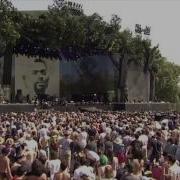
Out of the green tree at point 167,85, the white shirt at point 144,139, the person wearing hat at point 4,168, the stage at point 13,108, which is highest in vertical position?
the green tree at point 167,85

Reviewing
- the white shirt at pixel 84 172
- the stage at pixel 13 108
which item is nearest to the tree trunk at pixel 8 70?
the stage at pixel 13 108

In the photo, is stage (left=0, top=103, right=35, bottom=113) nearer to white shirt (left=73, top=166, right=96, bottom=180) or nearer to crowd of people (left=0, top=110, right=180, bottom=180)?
crowd of people (left=0, top=110, right=180, bottom=180)

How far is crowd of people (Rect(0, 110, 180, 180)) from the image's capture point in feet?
44.9

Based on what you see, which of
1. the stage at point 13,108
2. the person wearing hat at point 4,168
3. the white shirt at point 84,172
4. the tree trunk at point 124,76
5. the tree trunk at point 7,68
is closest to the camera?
the white shirt at point 84,172

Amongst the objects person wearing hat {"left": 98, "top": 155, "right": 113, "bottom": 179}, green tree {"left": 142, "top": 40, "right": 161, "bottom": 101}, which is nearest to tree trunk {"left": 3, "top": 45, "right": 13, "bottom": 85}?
green tree {"left": 142, "top": 40, "right": 161, "bottom": 101}

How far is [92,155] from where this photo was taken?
1644cm

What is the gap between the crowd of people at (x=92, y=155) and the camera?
1367cm

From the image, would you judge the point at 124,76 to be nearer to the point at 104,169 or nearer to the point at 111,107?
the point at 111,107

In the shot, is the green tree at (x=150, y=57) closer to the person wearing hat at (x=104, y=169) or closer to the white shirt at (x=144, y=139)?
the white shirt at (x=144, y=139)

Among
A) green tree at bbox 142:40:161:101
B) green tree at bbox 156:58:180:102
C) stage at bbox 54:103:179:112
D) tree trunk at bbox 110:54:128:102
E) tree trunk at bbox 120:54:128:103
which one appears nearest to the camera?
stage at bbox 54:103:179:112

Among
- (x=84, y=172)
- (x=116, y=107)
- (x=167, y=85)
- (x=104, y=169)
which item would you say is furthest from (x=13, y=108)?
(x=167, y=85)

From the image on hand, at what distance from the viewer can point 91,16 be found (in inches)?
3093

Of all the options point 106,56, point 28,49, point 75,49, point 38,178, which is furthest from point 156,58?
point 38,178

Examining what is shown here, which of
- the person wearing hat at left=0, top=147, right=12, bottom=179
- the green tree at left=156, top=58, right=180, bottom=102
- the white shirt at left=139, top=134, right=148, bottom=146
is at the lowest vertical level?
the person wearing hat at left=0, top=147, right=12, bottom=179
